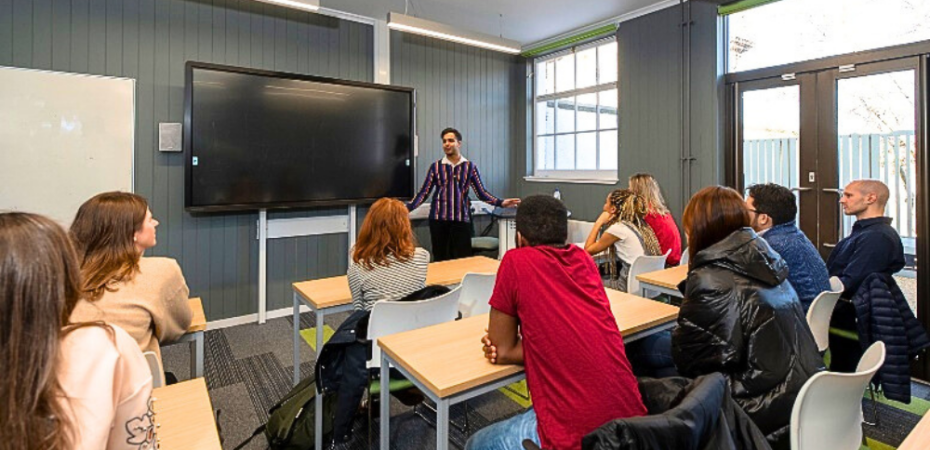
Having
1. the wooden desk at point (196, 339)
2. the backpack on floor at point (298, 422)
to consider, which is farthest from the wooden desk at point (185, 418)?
the backpack on floor at point (298, 422)

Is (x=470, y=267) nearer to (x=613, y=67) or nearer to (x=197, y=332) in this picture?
(x=197, y=332)

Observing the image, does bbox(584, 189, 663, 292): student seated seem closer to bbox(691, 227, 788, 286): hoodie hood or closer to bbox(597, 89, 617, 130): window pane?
bbox(691, 227, 788, 286): hoodie hood

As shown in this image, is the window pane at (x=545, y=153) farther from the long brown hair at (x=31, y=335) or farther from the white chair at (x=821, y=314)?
the long brown hair at (x=31, y=335)

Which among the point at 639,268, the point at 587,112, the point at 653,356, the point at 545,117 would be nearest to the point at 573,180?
the point at 587,112

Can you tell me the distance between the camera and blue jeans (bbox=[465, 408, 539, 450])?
1.40 metres

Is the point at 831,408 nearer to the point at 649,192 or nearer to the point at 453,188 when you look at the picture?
the point at 649,192

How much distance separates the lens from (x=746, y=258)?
1.54 metres

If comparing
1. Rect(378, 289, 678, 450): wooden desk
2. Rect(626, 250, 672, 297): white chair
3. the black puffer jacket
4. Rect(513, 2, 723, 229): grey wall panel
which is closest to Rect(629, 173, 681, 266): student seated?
Rect(626, 250, 672, 297): white chair

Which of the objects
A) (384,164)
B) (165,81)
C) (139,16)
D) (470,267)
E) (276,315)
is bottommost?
(276,315)

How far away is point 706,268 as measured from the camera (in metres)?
1.58

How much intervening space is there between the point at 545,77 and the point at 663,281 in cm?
356

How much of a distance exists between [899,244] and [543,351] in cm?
240

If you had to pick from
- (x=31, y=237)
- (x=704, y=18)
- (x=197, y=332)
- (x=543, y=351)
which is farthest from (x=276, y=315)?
(x=704, y=18)

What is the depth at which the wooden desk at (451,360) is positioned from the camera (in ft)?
4.72
